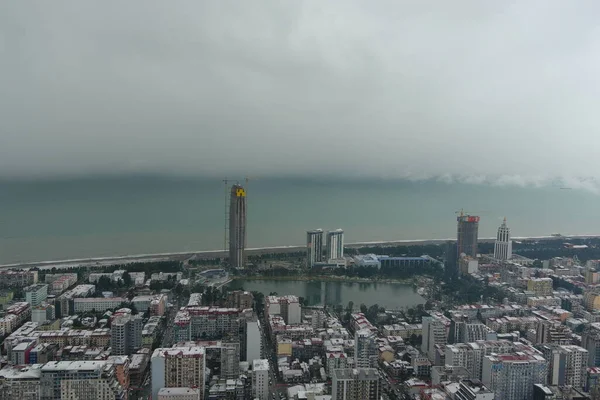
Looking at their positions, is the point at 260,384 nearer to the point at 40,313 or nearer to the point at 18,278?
the point at 40,313

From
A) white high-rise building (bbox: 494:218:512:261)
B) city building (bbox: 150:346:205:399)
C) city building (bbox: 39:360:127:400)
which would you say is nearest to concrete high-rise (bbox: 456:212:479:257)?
white high-rise building (bbox: 494:218:512:261)

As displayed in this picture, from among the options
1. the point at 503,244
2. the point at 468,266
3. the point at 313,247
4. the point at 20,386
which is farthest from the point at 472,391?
the point at 503,244

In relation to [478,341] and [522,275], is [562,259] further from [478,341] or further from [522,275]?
[478,341]

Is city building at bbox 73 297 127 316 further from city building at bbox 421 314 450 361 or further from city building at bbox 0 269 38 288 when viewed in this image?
city building at bbox 421 314 450 361

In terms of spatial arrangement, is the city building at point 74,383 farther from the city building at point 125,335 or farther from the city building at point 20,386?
the city building at point 125,335

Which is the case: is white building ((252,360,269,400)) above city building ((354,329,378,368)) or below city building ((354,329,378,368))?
below

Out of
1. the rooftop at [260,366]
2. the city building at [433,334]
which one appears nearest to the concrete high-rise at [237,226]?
the city building at [433,334]

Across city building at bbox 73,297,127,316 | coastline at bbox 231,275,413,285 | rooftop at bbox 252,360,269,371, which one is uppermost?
rooftop at bbox 252,360,269,371
